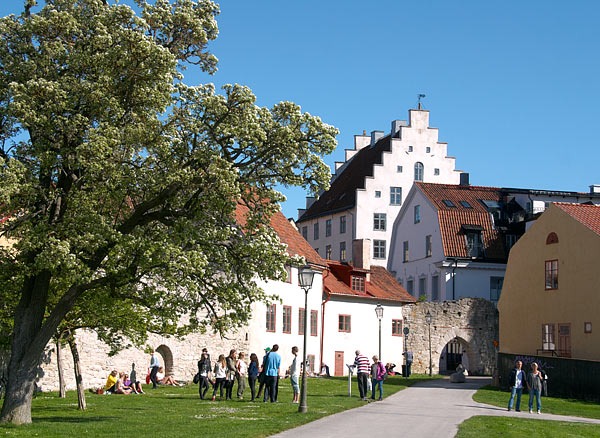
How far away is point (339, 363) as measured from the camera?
51.6m

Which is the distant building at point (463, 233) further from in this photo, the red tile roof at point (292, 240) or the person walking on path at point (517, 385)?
the person walking on path at point (517, 385)

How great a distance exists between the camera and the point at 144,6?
21.0 metres

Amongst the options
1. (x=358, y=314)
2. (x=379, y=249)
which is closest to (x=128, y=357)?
(x=358, y=314)

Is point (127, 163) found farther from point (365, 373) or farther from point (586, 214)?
point (586, 214)

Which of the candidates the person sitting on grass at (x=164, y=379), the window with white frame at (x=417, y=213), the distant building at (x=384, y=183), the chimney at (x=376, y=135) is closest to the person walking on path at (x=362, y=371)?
the person sitting on grass at (x=164, y=379)

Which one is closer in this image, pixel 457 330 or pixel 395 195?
pixel 457 330

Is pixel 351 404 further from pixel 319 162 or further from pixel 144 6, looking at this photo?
pixel 144 6

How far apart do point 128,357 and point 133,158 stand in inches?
708

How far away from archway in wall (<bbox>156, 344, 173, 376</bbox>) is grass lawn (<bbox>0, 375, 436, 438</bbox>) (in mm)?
5685

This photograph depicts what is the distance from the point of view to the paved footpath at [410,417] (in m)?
18.7

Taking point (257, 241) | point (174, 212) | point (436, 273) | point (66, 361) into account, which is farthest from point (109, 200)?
point (436, 273)

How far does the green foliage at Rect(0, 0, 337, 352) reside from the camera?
18.7 meters

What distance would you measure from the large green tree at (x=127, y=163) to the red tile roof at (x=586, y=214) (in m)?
21.5

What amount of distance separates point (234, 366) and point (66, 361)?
8751 millimetres
